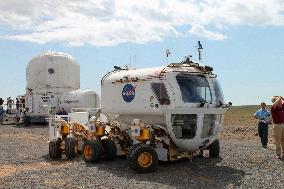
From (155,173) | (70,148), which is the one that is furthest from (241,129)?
(155,173)

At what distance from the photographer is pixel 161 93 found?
36.5 ft

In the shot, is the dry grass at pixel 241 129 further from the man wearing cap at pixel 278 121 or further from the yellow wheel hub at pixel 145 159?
the yellow wheel hub at pixel 145 159

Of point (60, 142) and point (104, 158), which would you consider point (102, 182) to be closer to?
point (104, 158)

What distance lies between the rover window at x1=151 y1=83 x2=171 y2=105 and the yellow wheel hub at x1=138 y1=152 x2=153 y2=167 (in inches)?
56.3

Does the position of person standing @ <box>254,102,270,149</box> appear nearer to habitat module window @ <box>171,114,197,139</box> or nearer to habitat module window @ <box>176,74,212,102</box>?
habitat module window @ <box>176,74,212,102</box>

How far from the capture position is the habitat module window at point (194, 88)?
437 inches

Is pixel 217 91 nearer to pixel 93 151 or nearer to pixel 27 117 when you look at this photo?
pixel 93 151

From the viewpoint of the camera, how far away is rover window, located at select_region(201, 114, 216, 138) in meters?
11.3

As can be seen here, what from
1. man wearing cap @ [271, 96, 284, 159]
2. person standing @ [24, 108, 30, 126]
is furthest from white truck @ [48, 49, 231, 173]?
person standing @ [24, 108, 30, 126]

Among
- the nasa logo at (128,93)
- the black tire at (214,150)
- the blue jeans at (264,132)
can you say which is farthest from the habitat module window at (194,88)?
the blue jeans at (264,132)

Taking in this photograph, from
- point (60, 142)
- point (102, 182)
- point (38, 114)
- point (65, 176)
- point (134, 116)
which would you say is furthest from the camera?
point (38, 114)

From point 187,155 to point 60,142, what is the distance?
4670 mm

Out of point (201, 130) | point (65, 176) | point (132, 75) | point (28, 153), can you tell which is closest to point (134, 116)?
point (132, 75)

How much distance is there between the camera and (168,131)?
11000 millimetres
